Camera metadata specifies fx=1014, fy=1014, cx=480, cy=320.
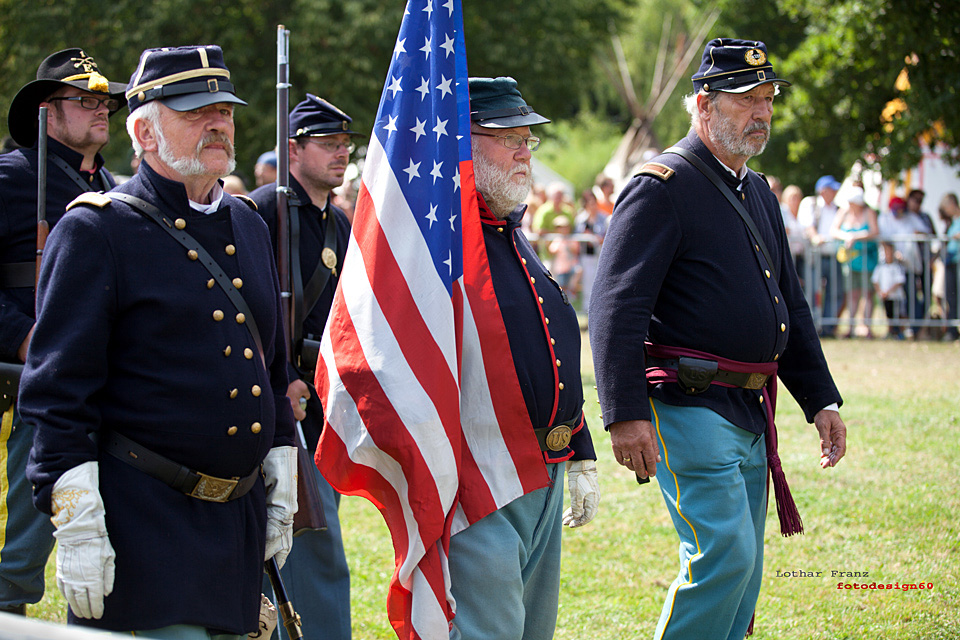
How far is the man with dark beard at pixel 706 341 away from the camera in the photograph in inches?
155

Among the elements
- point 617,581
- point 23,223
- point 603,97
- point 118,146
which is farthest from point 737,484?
point 603,97

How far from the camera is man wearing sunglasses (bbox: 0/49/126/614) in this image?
4.43 metres

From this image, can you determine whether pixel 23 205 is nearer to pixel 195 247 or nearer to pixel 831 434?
pixel 195 247

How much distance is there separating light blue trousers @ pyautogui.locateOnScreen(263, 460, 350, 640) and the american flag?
1421 millimetres

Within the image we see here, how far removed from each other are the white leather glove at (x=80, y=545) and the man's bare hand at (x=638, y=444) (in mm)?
1914

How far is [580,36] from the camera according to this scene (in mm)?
27047

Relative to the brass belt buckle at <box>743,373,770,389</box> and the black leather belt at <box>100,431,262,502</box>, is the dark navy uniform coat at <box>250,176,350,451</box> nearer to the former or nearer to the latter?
the black leather belt at <box>100,431,262,502</box>

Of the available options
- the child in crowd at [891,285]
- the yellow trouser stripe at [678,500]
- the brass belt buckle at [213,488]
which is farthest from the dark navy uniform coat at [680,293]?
the child in crowd at [891,285]

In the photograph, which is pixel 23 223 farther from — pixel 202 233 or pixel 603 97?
pixel 603 97

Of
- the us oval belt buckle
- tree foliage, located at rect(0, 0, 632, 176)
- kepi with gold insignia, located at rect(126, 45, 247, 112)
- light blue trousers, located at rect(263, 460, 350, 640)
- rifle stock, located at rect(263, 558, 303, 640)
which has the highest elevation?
tree foliage, located at rect(0, 0, 632, 176)

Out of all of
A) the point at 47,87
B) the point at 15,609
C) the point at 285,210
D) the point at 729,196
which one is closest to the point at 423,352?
the point at 729,196

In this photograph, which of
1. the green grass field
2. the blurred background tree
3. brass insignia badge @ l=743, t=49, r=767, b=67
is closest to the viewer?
brass insignia badge @ l=743, t=49, r=767, b=67

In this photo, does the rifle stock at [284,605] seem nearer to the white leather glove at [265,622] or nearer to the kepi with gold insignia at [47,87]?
the white leather glove at [265,622]

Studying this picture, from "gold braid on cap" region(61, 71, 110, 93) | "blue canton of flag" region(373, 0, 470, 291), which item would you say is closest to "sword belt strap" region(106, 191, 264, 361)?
"blue canton of flag" region(373, 0, 470, 291)
